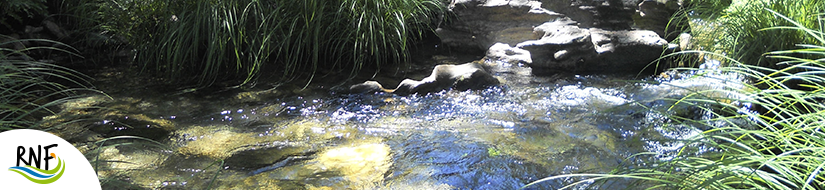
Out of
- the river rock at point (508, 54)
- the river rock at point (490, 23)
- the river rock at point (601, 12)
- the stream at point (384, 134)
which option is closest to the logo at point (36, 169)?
the stream at point (384, 134)

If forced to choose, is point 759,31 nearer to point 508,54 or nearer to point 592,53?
point 592,53

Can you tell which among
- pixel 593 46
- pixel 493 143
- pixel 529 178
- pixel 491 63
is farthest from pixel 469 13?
pixel 529 178

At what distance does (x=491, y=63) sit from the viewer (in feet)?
16.4

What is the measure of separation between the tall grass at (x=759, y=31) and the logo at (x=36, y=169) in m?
3.47

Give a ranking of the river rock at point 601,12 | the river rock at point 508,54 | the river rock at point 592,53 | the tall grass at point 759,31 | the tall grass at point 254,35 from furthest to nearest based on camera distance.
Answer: the river rock at point 601,12 → the river rock at point 508,54 → the river rock at point 592,53 → the tall grass at point 254,35 → the tall grass at point 759,31

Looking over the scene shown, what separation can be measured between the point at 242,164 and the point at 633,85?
2842mm

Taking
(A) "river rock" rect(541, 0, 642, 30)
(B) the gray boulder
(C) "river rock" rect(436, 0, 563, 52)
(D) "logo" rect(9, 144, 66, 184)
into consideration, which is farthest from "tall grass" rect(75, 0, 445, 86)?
(D) "logo" rect(9, 144, 66, 184)

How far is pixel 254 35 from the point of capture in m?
4.43

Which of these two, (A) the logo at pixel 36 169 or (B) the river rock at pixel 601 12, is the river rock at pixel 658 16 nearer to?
(B) the river rock at pixel 601 12

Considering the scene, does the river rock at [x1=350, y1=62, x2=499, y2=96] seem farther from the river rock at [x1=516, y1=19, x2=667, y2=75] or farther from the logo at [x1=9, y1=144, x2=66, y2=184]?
the logo at [x1=9, y1=144, x2=66, y2=184]

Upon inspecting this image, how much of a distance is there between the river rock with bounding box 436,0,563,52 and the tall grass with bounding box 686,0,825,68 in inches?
60.6

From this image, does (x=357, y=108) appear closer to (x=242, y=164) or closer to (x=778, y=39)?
(x=242, y=164)

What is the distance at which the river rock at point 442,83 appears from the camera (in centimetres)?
412

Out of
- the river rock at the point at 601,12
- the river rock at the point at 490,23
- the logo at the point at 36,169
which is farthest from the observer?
the river rock at the point at 490,23
